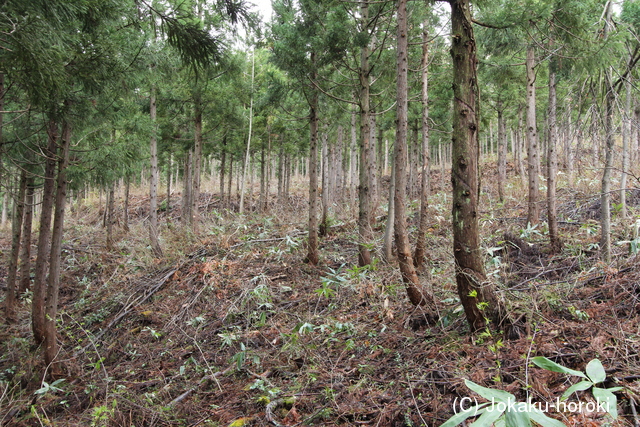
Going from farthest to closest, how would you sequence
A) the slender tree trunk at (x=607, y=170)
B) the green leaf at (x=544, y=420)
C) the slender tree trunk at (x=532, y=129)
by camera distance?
the slender tree trunk at (x=532, y=129) → the slender tree trunk at (x=607, y=170) → the green leaf at (x=544, y=420)

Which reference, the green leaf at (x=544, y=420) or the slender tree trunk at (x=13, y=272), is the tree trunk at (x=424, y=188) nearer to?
the green leaf at (x=544, y=420)

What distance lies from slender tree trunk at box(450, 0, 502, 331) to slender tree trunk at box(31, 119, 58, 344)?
5.99 meters

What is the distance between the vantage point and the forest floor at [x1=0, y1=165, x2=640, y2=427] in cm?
303

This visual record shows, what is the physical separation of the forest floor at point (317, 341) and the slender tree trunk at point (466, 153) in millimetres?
603

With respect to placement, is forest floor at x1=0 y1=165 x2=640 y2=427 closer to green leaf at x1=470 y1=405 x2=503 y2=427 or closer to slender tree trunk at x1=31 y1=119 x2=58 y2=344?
slender tree trunk at x1=31 y1=119 x2=58 y2=344

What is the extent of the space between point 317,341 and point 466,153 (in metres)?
3.20

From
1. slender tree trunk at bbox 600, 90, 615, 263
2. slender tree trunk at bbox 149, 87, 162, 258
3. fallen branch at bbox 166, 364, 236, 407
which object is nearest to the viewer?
fallen branch at bbox 166, 364, 236, 407

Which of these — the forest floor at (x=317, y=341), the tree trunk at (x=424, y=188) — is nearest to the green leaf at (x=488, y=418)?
the forest floor at (x=317, y=341)

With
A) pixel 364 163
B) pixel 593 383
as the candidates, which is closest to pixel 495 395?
pixel 593 383

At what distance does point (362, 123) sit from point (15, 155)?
24.3ft

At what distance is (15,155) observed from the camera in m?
7.35

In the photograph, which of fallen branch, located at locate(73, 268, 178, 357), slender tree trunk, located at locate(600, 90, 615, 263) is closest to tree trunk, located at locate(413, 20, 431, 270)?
slender tree trunk, located at locate(600, 90, 615, 263)

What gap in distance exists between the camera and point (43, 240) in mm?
5641

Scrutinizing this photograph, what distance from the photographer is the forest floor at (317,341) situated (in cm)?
303
